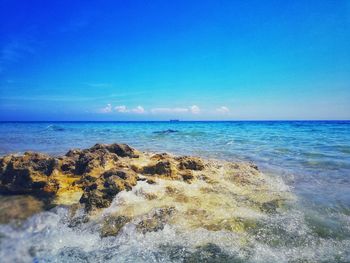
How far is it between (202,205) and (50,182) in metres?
4.14

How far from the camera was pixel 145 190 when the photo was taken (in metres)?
7.05

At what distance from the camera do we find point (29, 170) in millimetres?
7957

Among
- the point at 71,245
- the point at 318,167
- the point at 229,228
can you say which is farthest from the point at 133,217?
the point at 318,167

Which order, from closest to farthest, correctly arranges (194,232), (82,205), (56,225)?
(194,232)
(56,225)
(82,205)

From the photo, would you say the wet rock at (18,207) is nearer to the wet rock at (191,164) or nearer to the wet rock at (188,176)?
the wet rock at (188,176)

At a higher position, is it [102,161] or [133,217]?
[102,161]

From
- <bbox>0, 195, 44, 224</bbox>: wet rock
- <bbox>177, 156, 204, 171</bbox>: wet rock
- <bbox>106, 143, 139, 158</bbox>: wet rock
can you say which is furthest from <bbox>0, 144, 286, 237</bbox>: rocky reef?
<bbox>106, 143, 139, 158</bbox>: wet rock

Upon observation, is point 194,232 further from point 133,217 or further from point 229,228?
point 133,217

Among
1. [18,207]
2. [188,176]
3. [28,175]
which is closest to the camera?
[18,207]

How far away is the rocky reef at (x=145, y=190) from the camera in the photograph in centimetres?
578

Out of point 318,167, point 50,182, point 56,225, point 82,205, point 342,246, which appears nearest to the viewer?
point 342,246

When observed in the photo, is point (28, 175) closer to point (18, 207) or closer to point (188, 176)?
point (18, 207)

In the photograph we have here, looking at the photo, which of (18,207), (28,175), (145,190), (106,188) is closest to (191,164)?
(145,190)

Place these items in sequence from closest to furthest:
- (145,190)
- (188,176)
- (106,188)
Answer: (106,188), (145,190), (188,176)
